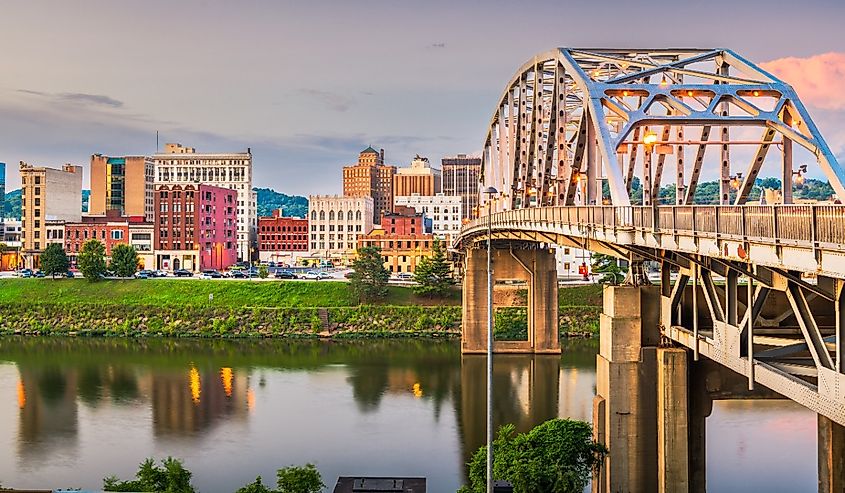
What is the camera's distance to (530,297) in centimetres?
6594

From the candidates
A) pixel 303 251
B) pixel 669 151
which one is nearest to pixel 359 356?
pixel 669 151

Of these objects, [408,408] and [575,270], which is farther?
[575,270]

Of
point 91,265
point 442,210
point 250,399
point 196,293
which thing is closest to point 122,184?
point 442,210

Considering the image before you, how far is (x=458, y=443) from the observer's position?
38.7m

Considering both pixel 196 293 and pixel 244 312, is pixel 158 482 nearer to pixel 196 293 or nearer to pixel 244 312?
pixel 244 312

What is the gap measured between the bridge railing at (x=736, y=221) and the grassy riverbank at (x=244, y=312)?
48422 mm

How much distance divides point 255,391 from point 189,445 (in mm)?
13100

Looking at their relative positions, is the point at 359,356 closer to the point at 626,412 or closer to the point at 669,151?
the point at 669,151

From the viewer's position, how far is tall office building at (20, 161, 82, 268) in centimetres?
12125

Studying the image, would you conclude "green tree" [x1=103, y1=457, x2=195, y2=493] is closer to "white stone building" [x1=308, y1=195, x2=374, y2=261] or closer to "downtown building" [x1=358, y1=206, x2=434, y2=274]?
"downtown building" [x1=358, y1=206, x2=434, y2=274]

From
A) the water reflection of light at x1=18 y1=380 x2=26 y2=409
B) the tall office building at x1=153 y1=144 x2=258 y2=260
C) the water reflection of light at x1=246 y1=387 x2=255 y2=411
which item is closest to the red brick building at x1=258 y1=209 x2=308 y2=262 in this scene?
the tall office building at x1=153 y1=144 x2=258 y2=260

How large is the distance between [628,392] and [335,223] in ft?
390

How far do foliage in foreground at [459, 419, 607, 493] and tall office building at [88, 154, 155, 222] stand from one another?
150505 mm

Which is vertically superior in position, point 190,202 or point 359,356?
point 190,202
